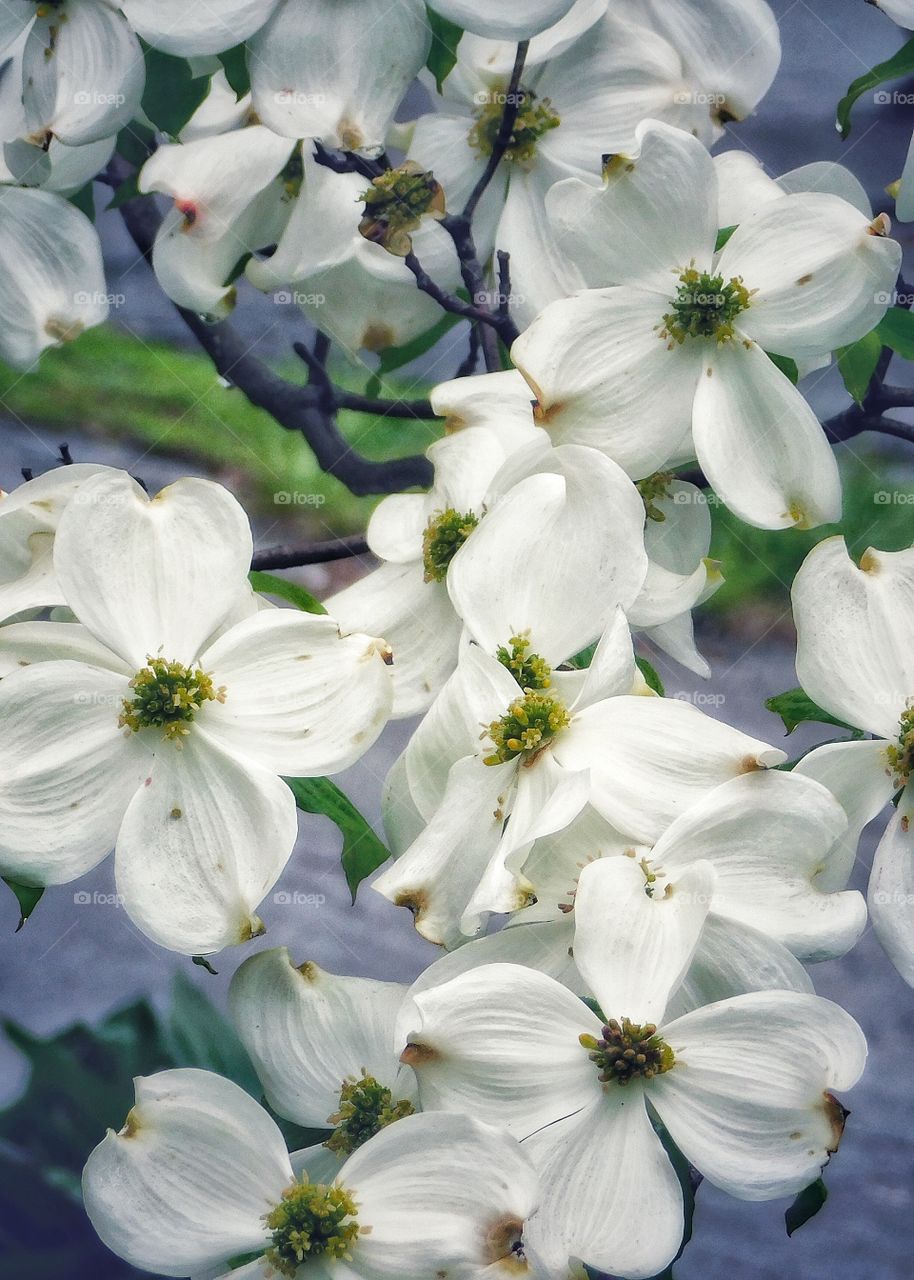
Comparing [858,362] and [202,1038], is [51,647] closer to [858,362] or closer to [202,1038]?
[202,1038]

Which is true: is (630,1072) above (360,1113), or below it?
above

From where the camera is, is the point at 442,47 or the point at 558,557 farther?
the point at 442,47

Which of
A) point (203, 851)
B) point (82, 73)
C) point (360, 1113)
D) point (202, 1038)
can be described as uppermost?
point (82, 73)

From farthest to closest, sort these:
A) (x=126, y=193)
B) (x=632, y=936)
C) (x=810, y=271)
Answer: (x=126, y=193) < (x=810, y=271) < (x=632, y=936)

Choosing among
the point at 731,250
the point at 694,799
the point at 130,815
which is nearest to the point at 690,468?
the point at 731,250

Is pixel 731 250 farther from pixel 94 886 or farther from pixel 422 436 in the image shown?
pixel 94 886

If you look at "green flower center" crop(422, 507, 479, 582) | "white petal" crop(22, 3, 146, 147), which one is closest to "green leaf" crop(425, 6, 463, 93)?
"white petal" crop(22, 3, 146, 147)

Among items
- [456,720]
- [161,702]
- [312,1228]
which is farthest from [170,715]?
[312,1228]

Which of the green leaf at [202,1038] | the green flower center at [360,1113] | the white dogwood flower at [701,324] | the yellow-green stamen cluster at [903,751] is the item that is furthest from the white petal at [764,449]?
the green leaf at [202,1038]
